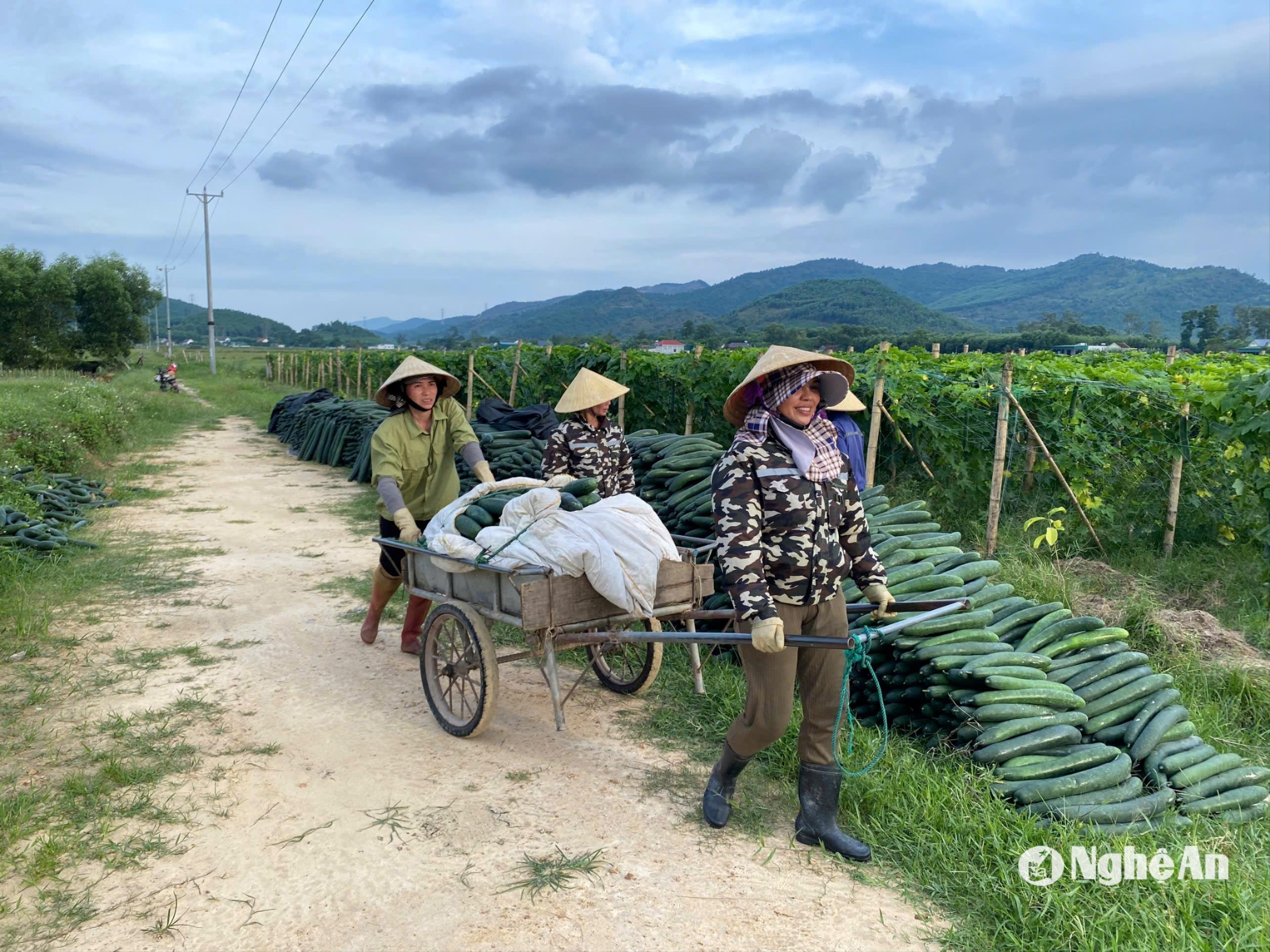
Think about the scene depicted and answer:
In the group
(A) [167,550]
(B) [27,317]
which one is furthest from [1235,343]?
(B) [27,317]

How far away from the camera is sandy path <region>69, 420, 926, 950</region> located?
129 inches

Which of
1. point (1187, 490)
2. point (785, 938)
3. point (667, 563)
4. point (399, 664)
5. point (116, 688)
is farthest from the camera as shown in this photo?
point (1187, 490)

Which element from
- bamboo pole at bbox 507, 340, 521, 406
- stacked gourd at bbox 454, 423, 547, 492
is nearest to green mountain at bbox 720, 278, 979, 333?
bamboo pole at bbox 507, 340, 521, 406

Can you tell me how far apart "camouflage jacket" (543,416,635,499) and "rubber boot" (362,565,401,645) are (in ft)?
4.39

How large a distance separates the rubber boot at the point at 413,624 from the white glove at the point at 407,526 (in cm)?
107

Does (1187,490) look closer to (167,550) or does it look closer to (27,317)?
(167,550)

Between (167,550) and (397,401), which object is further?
(167,550)

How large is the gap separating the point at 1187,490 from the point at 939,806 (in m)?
6.22

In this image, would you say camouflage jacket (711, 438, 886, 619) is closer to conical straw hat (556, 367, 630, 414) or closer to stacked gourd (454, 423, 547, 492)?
conical straw hat (556, 367, 630, 414)

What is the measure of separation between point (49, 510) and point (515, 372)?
29.7 feet

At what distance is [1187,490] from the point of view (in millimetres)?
8547

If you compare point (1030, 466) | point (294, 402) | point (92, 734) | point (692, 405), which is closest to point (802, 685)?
point (92, 734)

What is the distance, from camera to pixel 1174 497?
8.20 metres

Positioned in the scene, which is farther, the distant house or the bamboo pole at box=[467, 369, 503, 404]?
the bamboo pole at box=[467, 369, 503, 404]
